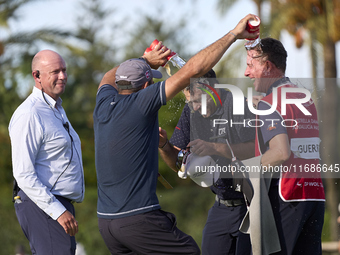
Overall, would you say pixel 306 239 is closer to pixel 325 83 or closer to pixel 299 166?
pixel 299 166

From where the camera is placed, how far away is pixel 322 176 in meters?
Answer: 4.28

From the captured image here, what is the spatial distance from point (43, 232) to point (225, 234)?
167 centimetres

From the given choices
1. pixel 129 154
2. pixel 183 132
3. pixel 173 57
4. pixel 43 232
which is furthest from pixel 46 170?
pixel 173 57

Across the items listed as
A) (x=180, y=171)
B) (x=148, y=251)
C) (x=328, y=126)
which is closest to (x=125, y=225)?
(x=148, y=251)

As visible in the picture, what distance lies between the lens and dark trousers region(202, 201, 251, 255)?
4631mm

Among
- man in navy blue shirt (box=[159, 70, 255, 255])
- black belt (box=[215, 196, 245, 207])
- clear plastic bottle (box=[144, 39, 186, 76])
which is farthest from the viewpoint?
black belt (box=[215, 196, 245, 207])

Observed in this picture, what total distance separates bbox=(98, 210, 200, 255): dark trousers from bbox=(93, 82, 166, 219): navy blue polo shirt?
59mm

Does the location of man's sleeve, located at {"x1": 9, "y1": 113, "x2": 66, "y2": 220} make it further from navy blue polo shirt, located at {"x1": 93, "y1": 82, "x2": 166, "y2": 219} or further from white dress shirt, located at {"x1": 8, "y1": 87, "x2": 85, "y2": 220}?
navy blue polo shirt, located at {"x1": 93, "y1": 82, "x2": 166, "y2": 219}

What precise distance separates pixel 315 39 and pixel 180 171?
33.9ft

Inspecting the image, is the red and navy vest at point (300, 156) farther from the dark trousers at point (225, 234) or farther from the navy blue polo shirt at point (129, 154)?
the navy blue polo shirt at point (129, 154)

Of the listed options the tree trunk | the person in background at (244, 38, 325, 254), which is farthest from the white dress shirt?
the tree trunk

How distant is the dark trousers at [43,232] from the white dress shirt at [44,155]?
0.14 meters

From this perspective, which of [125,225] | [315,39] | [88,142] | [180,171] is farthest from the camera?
[88,142]

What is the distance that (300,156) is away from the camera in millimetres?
3949
